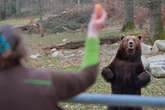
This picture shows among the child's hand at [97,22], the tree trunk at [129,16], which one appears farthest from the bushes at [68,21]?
the child's hand at [97,22]

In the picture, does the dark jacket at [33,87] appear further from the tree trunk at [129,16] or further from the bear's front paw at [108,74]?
the tree trunk at [129,16]

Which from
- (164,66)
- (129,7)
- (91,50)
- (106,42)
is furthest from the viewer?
(129,7)

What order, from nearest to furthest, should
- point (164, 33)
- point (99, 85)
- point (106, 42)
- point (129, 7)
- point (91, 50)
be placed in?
point (91, 50)
point (99, 85)
point (164, 33)
point (106, 42)
point (129, 7)

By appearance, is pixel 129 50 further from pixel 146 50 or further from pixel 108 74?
pixel 146 50

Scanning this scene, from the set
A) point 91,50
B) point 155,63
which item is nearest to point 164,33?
point 155,63

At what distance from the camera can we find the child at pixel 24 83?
2.62 m

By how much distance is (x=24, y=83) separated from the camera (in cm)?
265

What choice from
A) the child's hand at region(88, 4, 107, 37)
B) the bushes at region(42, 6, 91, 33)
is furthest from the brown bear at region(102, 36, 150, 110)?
the bushes at region(42, 6, 91, 33)

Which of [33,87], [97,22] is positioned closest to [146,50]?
[97,22]

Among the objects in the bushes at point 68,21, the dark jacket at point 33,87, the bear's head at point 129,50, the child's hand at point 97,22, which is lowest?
the bushes at point 68,21

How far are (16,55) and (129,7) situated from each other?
23.0 meters

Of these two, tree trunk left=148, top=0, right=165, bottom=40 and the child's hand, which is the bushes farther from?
the child's hand

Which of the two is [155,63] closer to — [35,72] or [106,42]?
[106,42]

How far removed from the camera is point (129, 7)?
999 inches
